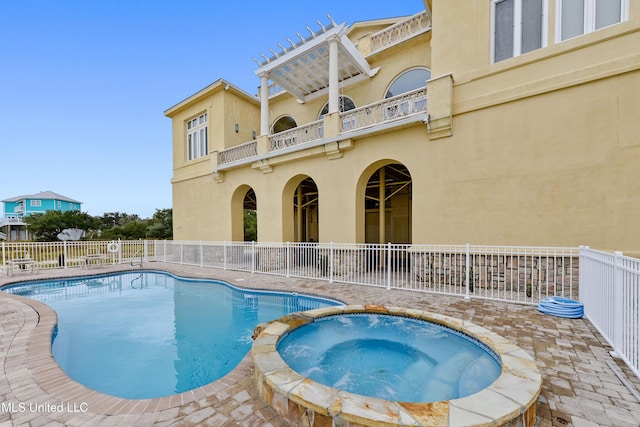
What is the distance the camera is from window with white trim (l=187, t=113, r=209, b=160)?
575 inches

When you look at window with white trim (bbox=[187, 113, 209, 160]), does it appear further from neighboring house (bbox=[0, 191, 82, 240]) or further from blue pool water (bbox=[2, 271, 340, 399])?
neighboring house (bbox=[0, 191, 82, 240])

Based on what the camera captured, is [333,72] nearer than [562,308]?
No

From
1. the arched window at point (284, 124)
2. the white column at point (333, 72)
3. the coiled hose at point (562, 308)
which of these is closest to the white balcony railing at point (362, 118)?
the white column at point (333, 72)

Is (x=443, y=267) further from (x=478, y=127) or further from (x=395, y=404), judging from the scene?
(x=395, y=404)

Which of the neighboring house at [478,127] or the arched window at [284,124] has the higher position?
the arched window at [284,124]

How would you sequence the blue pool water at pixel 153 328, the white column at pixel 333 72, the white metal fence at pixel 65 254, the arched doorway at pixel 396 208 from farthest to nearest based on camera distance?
the arched doorway at pixel 396 208 → the white metal fence at pixel 65 254 → the white column at pixel 333 72 → the blue pool water at pixel 153 328

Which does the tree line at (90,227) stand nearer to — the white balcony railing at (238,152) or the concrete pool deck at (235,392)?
the white balcony railing at (238,152)

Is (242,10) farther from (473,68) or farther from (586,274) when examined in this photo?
(586,274)

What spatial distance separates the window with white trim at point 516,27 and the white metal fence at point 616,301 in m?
5.62

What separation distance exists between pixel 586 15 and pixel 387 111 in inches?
197

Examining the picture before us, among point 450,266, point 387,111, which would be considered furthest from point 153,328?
point 387,111

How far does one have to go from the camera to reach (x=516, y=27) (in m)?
7.04

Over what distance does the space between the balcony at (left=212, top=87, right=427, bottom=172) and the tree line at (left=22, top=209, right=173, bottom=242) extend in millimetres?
19232

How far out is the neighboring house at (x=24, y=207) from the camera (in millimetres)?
38938
